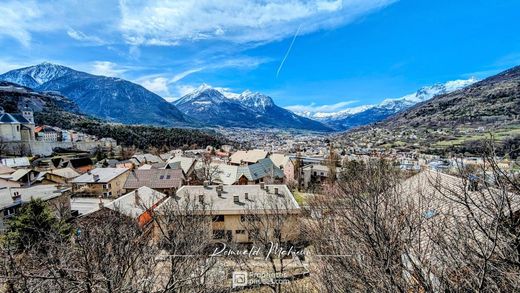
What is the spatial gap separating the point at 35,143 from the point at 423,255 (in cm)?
9383

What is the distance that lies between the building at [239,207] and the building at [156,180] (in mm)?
14274

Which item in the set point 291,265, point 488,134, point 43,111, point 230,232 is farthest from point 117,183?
point 43,111

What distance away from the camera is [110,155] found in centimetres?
7944

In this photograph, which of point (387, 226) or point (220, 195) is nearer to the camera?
point (387, 226)

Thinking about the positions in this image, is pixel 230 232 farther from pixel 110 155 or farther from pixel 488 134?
pixel 110 155

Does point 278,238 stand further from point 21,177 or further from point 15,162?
point 15,162

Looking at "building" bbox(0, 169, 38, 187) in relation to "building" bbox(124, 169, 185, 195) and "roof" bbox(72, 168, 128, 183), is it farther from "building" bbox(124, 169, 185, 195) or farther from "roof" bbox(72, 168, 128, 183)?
"building" bbox(124, 169, 185, 195)

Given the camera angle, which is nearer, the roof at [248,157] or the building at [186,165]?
the building at [186,165]

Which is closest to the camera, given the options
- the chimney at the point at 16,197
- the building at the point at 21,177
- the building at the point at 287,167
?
the chimney at the point at 16,197

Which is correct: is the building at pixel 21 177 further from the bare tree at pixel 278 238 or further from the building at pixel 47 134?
the building at pixel 47 134

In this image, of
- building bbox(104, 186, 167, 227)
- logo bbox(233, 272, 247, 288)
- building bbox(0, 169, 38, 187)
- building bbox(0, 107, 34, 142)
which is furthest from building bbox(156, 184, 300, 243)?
building bbox(0, 107, 34, 142)

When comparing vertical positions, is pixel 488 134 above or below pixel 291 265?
above

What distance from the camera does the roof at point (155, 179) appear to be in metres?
38.8

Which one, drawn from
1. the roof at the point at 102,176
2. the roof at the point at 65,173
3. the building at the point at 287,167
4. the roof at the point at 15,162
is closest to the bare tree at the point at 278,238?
the roof at the point at 102,176
